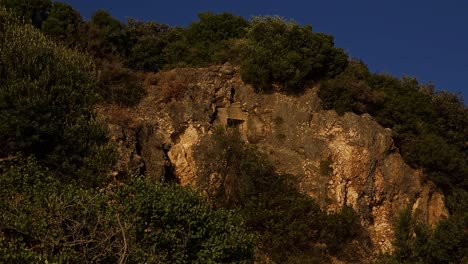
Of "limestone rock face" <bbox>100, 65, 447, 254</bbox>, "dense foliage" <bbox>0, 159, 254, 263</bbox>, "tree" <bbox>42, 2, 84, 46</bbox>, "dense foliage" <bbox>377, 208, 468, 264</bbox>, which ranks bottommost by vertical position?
"dense foliage" <bbox>0, 159, 254, 263</bbox>

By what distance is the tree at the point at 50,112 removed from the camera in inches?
722

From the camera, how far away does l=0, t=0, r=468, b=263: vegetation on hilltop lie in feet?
45.9

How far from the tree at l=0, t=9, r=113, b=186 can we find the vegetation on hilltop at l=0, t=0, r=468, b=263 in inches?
1.8

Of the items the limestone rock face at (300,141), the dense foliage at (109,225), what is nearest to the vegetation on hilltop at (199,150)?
the dense foliage at (109,225)

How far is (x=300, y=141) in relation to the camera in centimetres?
3152

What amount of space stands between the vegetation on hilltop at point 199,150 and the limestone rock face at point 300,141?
0.90m

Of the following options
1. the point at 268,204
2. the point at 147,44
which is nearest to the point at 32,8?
the point at 147,44

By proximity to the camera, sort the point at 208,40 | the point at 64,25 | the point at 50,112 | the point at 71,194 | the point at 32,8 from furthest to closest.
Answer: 1. the point at 208,40
2. the point at 32,8
3. the point at 64,25
4. the point at 50,112
5. the point at 71,194

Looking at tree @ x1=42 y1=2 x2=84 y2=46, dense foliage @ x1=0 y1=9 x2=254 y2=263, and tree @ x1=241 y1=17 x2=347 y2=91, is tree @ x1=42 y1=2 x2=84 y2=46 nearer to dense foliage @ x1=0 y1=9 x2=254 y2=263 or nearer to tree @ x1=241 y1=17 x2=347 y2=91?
tree @ x1=241 y1=17 x2=347 y2=91

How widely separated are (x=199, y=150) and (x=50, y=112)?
11.4m

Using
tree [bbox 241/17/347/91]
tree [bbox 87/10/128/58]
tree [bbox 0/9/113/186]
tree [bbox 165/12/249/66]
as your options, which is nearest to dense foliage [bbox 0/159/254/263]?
tree [bbox 0/9/113/186]

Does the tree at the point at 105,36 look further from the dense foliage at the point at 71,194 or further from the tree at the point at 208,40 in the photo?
the dense foliage at the point at 71,194

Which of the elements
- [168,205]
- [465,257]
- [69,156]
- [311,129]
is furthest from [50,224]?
[311,129]

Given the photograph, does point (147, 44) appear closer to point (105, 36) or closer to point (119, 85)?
point (105, 36)
